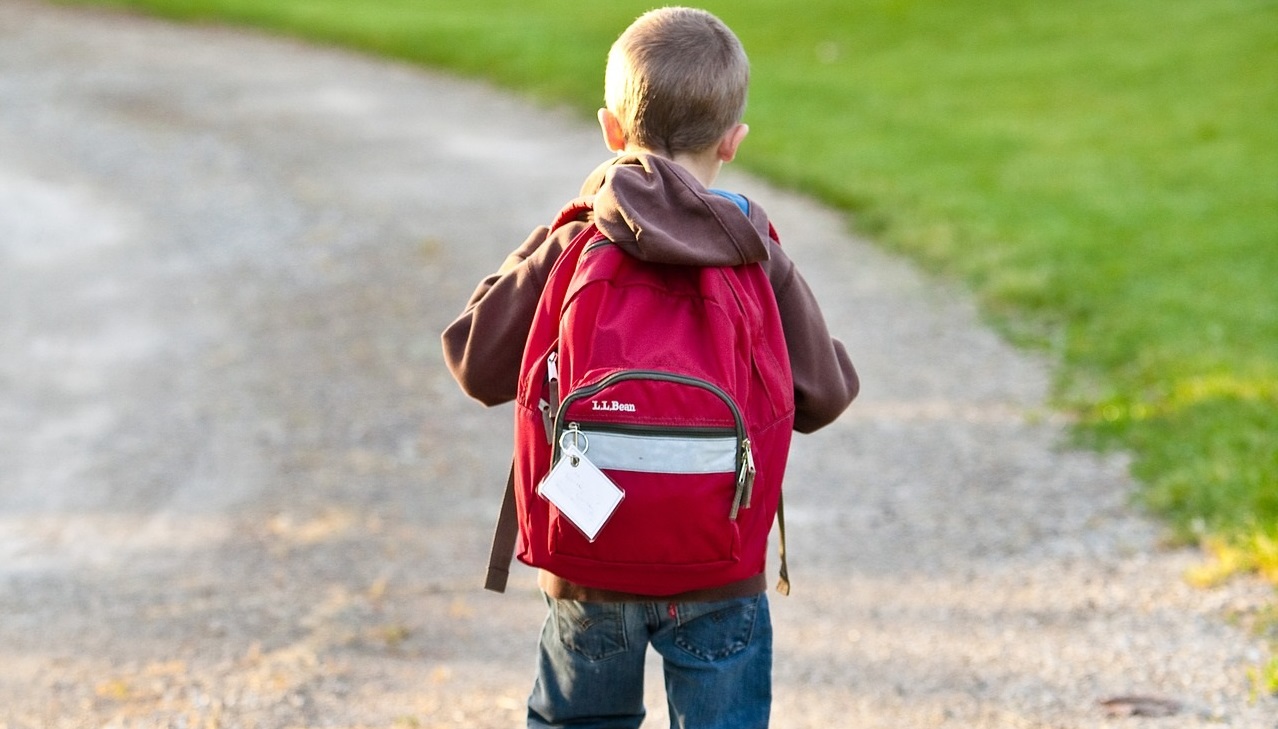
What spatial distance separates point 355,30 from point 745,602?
12741 mm

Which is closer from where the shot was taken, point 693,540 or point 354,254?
point 693,540

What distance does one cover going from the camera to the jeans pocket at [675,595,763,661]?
224 centimetres

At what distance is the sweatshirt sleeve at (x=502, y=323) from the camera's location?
2219mm

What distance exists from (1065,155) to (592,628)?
830cm

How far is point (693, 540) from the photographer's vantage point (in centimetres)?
206

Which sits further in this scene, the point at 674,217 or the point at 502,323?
the point at 502,323

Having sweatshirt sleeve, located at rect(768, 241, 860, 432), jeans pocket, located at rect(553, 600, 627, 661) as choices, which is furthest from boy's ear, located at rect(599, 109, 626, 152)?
jeans pocket, located at rect(553, 600, 627, 661)

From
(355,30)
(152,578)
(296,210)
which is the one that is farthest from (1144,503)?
(355,30)

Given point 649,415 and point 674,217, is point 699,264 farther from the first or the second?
point 649,415

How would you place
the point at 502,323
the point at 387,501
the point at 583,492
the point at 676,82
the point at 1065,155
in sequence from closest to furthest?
the point at 583,492 → the point at 676,82 → the point at 502,323 → the point at 387,501 → the point at 1065,155

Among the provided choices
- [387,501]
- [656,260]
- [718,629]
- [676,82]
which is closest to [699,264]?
[656,260]

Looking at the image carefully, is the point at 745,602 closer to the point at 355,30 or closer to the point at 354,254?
the point at 354,254

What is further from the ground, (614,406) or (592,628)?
(614,406)

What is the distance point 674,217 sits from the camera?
6.88 ft
